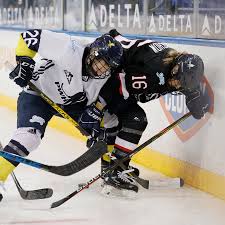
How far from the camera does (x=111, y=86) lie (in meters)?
3.54

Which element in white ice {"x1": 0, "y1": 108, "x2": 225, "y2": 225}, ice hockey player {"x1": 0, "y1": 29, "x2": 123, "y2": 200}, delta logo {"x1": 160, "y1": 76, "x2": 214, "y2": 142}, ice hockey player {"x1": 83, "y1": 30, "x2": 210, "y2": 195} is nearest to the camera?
white ice {"x1": 0, "y1": 108, "x2": 225, "y2": 225}

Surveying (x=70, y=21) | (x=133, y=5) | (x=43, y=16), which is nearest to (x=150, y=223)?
(x=133, y=5)

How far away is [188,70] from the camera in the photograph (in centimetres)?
336

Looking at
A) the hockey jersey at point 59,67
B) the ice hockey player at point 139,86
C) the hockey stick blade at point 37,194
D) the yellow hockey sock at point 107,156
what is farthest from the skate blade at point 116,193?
the hockey jersey at point 59,67

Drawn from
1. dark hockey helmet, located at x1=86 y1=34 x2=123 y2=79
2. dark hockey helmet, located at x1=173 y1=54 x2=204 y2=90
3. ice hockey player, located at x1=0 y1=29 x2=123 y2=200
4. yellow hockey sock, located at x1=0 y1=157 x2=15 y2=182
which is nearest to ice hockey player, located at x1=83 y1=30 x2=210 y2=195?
dark hockey helmet, located at x1=173 y1=54 x2=204 y2=90

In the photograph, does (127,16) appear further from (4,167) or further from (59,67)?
(4,167)

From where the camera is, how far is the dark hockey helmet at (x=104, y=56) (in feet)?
10.6

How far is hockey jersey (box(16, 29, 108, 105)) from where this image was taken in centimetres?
334

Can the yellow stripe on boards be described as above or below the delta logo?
below

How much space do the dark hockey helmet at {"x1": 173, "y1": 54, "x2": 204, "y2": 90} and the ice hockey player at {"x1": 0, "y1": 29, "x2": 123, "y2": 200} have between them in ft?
0.97

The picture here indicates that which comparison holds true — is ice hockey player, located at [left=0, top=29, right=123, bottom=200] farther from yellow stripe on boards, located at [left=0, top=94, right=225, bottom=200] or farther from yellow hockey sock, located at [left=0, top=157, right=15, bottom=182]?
yellow stripe on boards, located at [left=0, top=94, right=225, bottom=200]

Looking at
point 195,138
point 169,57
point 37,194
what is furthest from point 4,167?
point 195,138

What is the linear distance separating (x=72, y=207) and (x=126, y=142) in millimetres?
436

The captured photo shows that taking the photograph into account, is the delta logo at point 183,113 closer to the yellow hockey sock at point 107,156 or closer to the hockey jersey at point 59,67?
the yellow hockey sock at point 107,156
